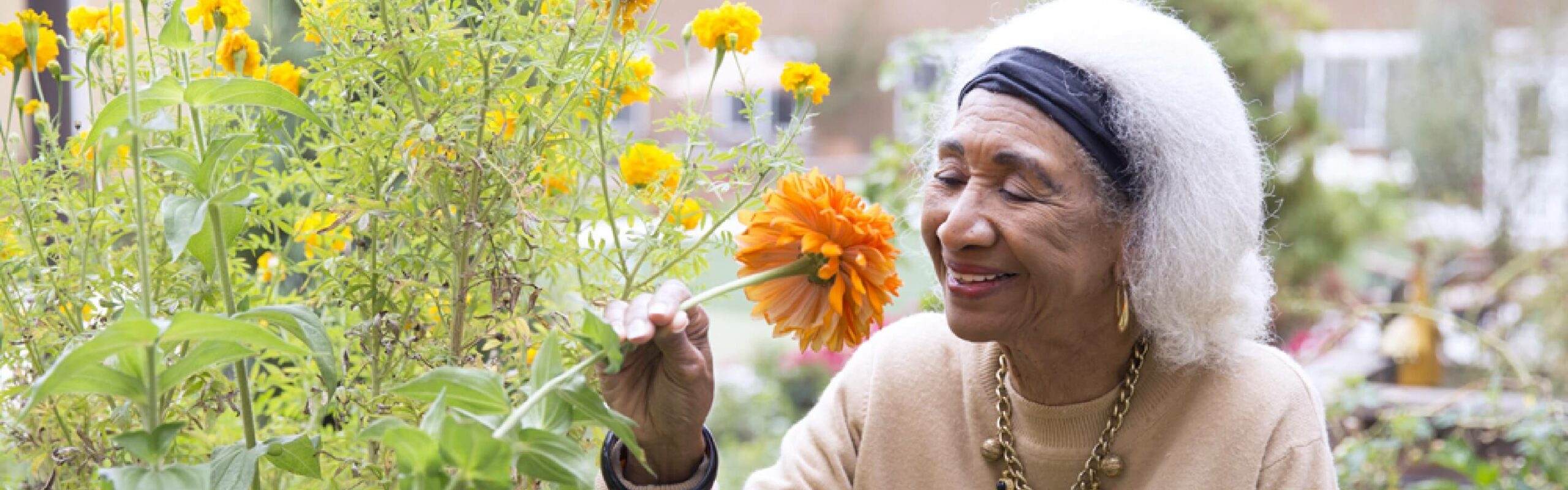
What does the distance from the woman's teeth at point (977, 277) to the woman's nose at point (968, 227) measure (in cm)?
3

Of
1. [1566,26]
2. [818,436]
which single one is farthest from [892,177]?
[1566,26]

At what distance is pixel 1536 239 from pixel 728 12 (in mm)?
8157

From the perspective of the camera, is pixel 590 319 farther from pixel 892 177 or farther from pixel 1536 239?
pixel 1536 239

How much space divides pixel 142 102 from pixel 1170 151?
3.04 feet

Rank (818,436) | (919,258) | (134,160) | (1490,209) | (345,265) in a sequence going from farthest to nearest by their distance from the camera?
(1490,209)
(919,258)
(818,436)
(345,265)
(134,160)

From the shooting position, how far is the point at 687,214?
1.24m

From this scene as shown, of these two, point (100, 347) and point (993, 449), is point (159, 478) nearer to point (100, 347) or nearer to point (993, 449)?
point (100, 347)

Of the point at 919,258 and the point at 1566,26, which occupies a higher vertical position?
the point at 919,258

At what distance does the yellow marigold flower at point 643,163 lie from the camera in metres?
1.21

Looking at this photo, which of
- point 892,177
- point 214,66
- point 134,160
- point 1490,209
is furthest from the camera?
point 1490,209

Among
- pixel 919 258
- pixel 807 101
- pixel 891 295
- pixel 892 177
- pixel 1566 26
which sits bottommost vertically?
pixel 1566 26

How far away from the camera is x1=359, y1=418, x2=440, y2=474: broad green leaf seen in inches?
30.8

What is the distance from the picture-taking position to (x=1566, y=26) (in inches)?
380

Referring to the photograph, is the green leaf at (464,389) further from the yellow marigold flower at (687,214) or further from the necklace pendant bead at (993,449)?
the necklace pendant bead at (993,449)
